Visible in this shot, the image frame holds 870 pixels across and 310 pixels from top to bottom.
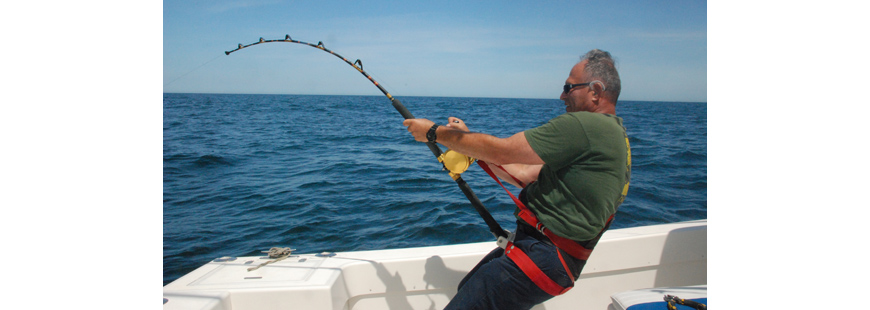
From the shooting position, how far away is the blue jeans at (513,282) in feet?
5.30

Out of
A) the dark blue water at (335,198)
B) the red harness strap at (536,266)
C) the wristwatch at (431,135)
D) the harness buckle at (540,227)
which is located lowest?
the dark blue water at (335,198)

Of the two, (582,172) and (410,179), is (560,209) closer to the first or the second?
(582,172)

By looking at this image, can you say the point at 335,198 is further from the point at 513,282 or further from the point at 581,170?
the point at 581,170

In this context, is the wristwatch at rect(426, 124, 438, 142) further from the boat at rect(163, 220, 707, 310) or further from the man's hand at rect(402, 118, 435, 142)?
the boat at rect(163, 220, 707, 310)

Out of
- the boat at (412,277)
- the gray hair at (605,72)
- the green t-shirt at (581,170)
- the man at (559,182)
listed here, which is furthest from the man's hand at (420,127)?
the boat at (412,277)

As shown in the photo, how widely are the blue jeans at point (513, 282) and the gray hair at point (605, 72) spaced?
25.2 inches

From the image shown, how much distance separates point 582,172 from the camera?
1.50 m

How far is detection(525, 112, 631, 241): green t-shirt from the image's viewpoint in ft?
4.76

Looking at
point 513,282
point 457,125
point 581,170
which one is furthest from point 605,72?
point 513,282

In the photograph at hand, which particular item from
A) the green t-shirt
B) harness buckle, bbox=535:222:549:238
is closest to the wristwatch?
the green t-shirt

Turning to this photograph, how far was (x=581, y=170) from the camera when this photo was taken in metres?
1.50

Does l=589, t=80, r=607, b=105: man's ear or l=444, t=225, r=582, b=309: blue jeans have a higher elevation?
l=589, t=80, r=607, b=105: man's ear

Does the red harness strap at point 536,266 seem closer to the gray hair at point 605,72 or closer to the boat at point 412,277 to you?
the gray hair at point 605,72

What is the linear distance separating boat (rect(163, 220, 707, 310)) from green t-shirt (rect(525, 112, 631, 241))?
29.8 inches
